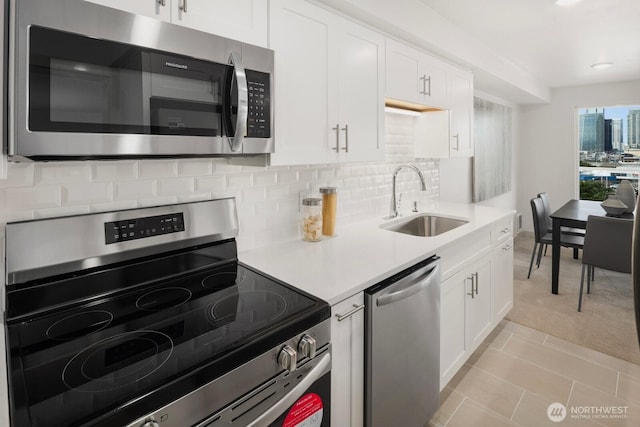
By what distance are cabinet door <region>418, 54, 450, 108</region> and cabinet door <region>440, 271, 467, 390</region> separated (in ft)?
3.91

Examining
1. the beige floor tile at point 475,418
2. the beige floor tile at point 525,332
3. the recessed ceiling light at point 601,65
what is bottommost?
the beige floor tile at point 475,418

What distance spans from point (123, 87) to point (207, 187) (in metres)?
0.60

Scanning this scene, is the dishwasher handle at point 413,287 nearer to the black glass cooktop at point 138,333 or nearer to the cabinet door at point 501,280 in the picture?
the black glass cooktop at point 138,333

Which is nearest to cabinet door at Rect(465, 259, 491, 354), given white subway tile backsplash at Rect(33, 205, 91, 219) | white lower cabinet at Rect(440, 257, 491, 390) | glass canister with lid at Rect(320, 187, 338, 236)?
white lower cabinet at Rect(440, 257, 491, 390)

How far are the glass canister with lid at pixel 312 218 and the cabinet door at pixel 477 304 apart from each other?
97 centimetres

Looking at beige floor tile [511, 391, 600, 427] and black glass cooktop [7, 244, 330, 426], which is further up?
black glass cooktop [7, 244, 330, 426]

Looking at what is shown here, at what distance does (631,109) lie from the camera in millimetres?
5133

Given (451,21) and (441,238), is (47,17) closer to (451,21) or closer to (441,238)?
(441,238)

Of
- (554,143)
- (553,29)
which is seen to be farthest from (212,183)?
(554,143)

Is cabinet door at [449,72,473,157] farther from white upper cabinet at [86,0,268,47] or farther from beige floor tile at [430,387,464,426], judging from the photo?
white upper cabinet at [86,0,268,47]

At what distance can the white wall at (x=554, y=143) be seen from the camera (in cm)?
530

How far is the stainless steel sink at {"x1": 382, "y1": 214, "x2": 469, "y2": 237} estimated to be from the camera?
8.65 ft

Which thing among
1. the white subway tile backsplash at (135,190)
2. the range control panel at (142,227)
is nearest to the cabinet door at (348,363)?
the range control panel at (142,227)

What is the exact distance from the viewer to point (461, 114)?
2873mm
